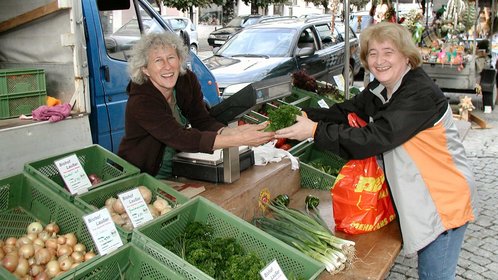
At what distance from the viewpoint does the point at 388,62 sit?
2377 millimetres

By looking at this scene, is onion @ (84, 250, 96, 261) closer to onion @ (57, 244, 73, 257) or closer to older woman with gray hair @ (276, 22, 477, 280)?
onion @ (57, 244, 73, 257)

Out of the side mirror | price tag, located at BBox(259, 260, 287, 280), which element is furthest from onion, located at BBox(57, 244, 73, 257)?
the side mirror

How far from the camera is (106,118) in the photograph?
15.6 ft

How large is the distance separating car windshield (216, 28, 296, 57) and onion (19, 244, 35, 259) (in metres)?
6.82

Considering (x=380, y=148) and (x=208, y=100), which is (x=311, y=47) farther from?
(x=380, y=148)

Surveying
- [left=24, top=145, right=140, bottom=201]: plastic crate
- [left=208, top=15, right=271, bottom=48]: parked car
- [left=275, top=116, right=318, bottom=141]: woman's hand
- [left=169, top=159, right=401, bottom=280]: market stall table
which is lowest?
[left=169, top=159, right=401, bottom=280]: market stall table

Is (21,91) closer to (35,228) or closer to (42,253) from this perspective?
(35,228)

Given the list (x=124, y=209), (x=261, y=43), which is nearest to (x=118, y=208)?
(x=124, y=209)

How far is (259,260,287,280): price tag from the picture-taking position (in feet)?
6.21

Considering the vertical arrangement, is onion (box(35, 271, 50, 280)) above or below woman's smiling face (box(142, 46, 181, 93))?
below

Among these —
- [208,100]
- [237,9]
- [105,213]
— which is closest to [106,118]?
[208,100]

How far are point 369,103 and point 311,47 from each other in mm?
6350

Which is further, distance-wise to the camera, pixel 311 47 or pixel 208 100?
pixel 311 47

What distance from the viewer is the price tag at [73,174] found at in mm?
2486
